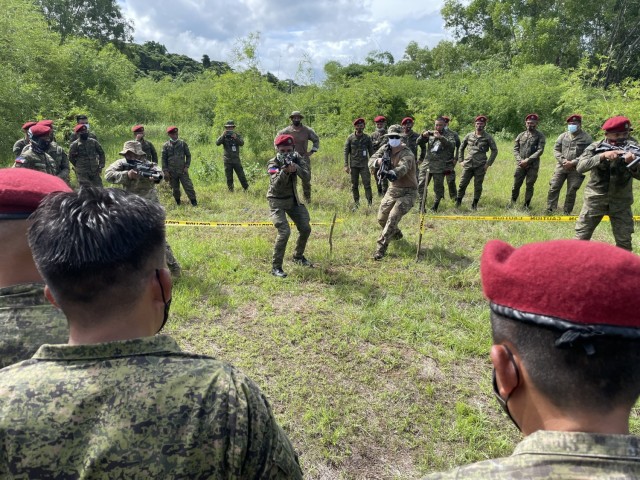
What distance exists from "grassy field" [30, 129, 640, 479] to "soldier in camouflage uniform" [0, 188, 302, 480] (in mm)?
2055

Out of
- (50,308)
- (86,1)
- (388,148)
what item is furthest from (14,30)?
(86,1)

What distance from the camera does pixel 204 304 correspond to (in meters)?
4.96

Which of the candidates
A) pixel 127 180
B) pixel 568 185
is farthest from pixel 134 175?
pixel 568 185

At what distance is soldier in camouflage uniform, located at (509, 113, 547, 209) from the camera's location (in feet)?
27.0

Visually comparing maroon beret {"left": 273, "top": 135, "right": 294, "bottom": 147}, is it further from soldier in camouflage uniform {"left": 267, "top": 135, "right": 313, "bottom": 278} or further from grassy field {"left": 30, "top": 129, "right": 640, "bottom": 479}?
grassy field {"left": 30, "top": 129, "right": 640, "bottom": 479}

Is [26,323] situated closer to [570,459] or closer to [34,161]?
[570,459]

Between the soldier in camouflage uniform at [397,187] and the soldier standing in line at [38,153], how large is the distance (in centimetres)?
534

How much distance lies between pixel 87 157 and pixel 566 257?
9522mm

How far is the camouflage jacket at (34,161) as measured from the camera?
682 centimetres

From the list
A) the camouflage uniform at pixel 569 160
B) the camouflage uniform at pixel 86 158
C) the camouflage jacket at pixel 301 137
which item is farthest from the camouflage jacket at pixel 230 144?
the camouflage uniform at pixel 569 160

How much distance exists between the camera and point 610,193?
5.27m

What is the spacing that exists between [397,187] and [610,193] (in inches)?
102

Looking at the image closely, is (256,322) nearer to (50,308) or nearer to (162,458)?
(50,308)

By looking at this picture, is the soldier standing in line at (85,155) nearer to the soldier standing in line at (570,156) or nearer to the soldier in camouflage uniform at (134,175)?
the soldier in camouflage uniform at (134,175)
